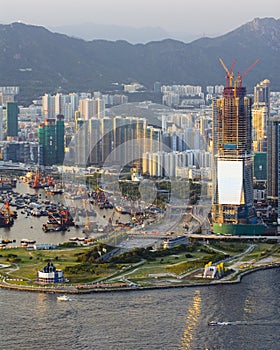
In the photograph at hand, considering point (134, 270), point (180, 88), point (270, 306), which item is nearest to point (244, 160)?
point (134, 270)

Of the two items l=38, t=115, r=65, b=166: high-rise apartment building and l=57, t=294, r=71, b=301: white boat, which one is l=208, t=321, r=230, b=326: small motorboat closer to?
l=57, t=294, r=71, b=301: white boat

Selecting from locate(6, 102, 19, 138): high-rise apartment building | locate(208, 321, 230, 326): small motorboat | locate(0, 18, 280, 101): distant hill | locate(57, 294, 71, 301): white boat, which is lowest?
locate(208, 321, 230, 326): small motorboat

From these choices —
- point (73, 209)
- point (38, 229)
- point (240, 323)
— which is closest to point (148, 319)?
point (240, 323)

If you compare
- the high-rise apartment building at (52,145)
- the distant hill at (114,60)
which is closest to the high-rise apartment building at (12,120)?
the high-rise apartment building at (52,145)

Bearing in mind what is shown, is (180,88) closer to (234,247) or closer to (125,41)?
(125,41)

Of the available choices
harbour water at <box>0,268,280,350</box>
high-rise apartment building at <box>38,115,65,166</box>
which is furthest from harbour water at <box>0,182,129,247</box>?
high-rise apartment building at <box>38,115,65,166</box>

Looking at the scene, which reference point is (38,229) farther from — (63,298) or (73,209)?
(63,298)
